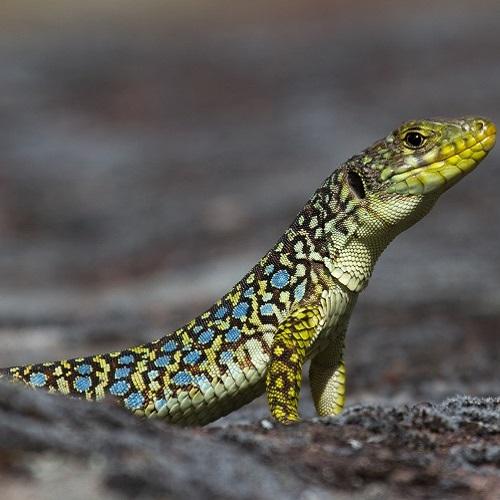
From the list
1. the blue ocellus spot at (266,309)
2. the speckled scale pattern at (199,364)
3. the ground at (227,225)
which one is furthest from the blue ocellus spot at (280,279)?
the ground at (227,225)

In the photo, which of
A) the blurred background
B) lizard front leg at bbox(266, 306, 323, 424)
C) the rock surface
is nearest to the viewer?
the rock surface

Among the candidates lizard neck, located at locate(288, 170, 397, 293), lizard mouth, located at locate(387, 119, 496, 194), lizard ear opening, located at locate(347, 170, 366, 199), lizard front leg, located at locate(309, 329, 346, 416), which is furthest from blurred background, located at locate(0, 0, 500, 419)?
lizard mouth, located at locate(387, 119, 496, 194)

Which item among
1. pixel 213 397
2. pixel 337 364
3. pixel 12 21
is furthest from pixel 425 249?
pixel 12 21

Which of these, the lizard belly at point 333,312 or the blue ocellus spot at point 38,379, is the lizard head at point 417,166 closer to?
the lizard belly at point 333,312

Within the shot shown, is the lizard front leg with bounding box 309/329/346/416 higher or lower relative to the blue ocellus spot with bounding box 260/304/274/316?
lower

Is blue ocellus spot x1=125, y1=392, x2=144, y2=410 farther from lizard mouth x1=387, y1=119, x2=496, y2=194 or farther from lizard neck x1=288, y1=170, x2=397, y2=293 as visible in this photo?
lizard mouth x1=387, y1=119, x2=496, y2=194

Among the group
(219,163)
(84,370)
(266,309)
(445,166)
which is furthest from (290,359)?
(219,163)

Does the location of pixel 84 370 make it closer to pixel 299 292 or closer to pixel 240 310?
pixel 240 310

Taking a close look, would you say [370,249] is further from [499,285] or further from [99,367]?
[499,285]
